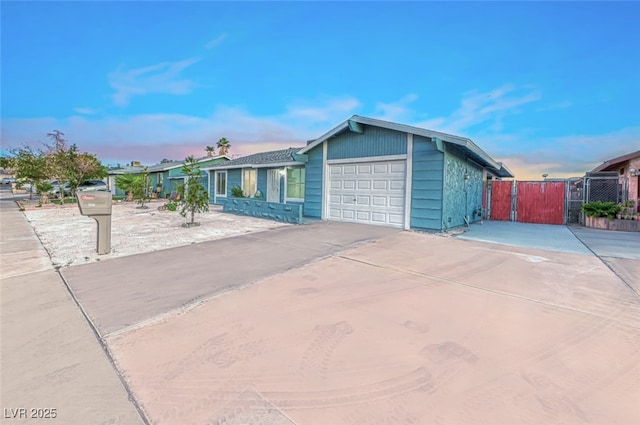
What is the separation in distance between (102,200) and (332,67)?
11634 mm

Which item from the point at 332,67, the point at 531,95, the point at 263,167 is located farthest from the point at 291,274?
the point at 531,95

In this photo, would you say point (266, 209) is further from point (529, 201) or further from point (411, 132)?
point (529, 201)

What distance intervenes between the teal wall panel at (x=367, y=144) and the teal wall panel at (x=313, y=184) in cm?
71

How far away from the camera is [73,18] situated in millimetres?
10797

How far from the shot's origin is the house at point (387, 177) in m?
8.71

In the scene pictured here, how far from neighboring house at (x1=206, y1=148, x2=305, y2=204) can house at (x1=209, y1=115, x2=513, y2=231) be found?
14 cm

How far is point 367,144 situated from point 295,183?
482 cm

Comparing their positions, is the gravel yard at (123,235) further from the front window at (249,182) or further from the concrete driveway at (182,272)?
the front window at (249,182)

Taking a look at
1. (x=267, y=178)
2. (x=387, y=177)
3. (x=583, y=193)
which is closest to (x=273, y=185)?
(x=267, y=178)

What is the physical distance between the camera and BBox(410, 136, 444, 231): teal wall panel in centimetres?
858

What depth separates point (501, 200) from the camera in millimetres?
14016

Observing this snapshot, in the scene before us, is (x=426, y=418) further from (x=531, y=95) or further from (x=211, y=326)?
(x=531, y=95)

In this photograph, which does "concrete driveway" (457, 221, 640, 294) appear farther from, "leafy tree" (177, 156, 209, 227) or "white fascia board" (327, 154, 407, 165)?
"leafy tree" (177, 156, 209, 227)

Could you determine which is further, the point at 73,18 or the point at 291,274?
the point at 73,18
